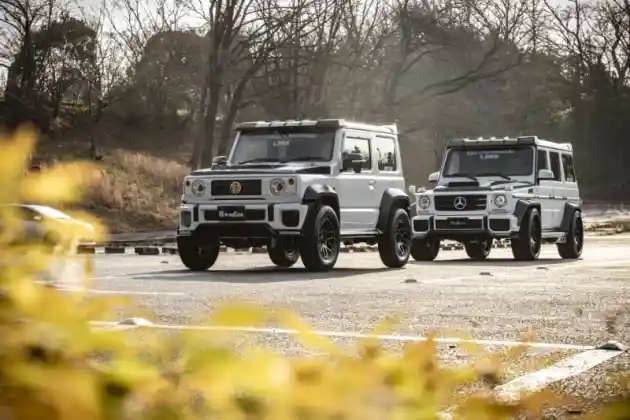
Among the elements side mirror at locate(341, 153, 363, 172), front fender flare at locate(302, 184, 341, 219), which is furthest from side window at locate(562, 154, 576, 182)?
front fender flare at locate(302, 184, 341, 219)

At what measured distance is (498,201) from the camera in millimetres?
17547

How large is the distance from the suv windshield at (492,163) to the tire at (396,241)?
8.78 ft

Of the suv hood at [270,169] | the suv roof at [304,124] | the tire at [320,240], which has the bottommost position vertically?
the tire at [320,240]

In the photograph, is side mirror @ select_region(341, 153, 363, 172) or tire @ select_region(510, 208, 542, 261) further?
tire @ select_region(510, 208, 542, 261)

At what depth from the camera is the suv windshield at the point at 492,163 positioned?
18391 mm

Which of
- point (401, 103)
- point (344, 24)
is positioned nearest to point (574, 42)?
point (401, 103)

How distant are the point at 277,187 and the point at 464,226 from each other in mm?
4626

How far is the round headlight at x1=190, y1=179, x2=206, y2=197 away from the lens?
46.8 ft

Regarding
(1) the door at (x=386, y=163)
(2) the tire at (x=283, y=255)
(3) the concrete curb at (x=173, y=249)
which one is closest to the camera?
(2) the tire at (x=283, y=255)

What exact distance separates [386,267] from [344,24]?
31.6m

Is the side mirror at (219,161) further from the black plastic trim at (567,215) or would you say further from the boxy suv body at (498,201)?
the black plastic trim at (567,215)

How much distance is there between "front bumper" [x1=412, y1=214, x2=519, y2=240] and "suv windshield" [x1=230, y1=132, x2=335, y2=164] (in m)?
3.43

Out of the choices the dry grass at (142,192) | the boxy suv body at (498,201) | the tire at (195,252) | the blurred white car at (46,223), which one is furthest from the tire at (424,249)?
the blurred white car at (46,223)

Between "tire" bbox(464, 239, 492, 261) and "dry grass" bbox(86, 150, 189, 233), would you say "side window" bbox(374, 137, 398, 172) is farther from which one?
"dry grass" bbox(86, 150, 189, 233)
